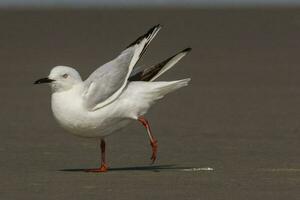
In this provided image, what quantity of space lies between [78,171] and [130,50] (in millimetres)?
1302

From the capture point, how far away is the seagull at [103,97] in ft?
36.7

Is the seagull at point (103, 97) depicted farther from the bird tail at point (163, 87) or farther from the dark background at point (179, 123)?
the dark background at point (179, 123)

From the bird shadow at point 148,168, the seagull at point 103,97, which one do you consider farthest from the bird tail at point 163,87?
the bird shadow at point 148,168

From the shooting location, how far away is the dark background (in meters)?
10.3

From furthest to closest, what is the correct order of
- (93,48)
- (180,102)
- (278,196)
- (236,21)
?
(236,21) → (93,48) → (180,102) → (278,196)

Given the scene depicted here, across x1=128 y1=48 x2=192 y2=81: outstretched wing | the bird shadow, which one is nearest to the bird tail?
x1=128 y1=48 x2=192 y2=81: outstretched wing

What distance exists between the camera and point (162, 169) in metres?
11.5

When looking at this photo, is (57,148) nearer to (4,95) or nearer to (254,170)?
(254,170)

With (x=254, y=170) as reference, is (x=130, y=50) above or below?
above

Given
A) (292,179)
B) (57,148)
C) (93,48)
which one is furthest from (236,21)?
(292,179)

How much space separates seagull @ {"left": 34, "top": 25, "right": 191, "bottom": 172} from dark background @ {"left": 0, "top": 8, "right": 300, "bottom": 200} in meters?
0.41

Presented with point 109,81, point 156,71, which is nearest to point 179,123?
point 156,71

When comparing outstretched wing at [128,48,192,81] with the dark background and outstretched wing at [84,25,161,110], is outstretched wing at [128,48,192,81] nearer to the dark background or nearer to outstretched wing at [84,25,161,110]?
outstretched wing at [84,25,161,110]

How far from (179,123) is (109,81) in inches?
150
